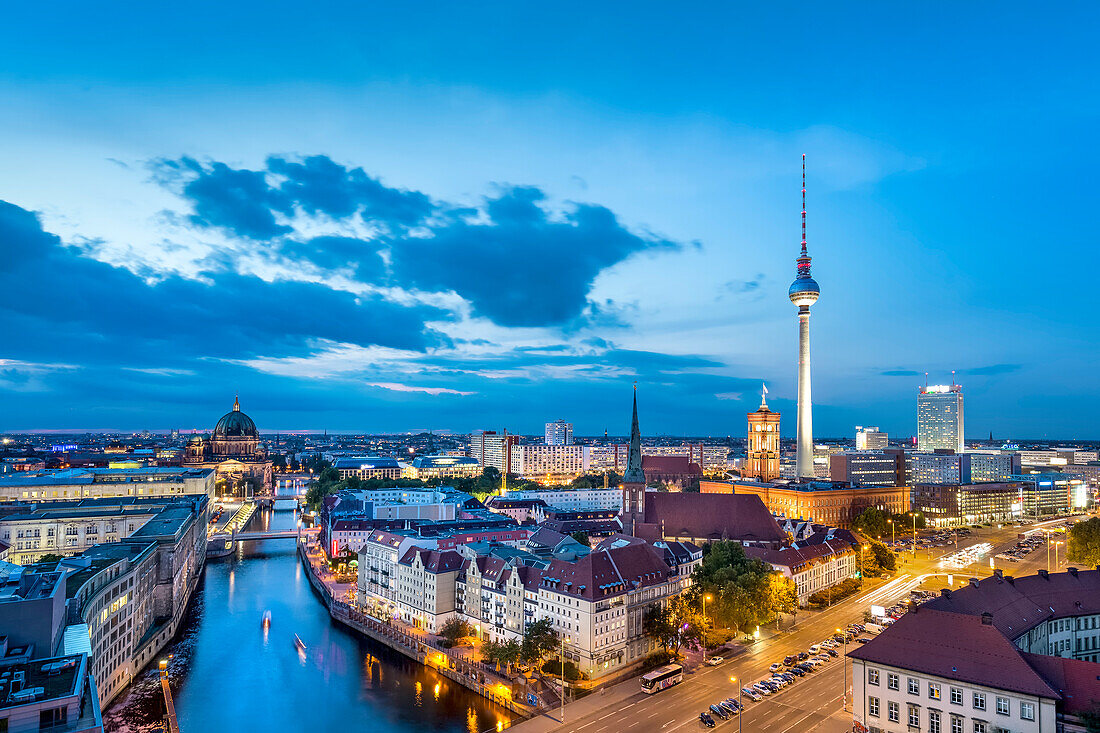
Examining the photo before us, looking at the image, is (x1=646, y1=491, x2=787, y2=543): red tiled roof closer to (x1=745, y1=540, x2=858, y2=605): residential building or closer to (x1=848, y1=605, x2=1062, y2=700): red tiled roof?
(x1=745, y1=540, x2=858, y2=605): residential building

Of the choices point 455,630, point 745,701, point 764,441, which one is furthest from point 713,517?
point 764,441

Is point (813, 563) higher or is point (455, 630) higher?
point (813, 563)

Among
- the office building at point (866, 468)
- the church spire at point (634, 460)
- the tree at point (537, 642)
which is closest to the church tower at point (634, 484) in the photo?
the church spire at point (634, 460)

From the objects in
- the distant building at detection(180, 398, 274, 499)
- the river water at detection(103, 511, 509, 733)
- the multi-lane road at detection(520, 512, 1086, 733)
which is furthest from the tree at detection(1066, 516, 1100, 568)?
the distant building at detection(180, 398, 274, 499)

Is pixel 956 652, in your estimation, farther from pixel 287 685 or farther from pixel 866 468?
pixel 866 468

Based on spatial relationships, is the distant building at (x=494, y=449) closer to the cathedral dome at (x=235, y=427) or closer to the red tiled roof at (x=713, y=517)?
the cathedral dome at (x=235, y=427)

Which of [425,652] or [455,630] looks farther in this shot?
[455,630]
